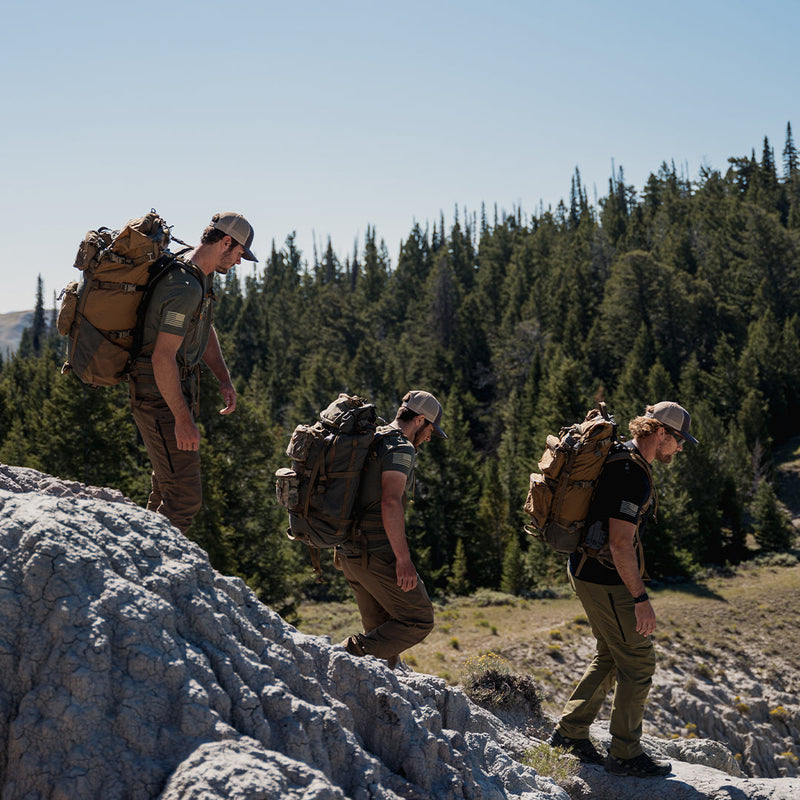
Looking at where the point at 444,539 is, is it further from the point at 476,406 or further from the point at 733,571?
the point at 476,406

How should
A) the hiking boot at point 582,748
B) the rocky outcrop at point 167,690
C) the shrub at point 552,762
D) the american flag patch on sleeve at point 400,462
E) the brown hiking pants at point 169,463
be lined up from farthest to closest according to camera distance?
the hiking boot at point 582,748, the shrub at point 552,762, the american flag patch on sleeve at point 400,462, the brown hiking pants at point 169,463, the rocky outcrop at point 167,690

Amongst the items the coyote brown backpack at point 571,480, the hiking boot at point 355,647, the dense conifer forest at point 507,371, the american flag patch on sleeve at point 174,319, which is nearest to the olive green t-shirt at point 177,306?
the american flag patch on sleeve at point 174,319

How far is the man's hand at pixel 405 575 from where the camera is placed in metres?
4.65

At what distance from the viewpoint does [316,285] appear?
116m

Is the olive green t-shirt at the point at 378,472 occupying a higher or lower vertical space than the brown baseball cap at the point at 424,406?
lower

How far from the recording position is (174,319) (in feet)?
14.3

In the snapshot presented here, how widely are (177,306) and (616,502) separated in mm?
2840

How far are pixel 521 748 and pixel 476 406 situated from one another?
63.7 metres

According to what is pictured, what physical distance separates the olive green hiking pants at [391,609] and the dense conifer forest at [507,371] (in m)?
18.3

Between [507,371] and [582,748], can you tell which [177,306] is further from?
[507,371]

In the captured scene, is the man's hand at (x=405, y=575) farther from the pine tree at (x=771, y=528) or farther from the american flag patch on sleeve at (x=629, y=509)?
the pine tree at (x=771, y=528)

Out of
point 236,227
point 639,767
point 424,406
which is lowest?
point 639,767

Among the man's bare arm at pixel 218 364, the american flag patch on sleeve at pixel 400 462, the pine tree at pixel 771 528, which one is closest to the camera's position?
the american flag patch on sleeve at pixel 400 462

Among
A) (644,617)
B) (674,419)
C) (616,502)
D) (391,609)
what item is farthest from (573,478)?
(391,609)
